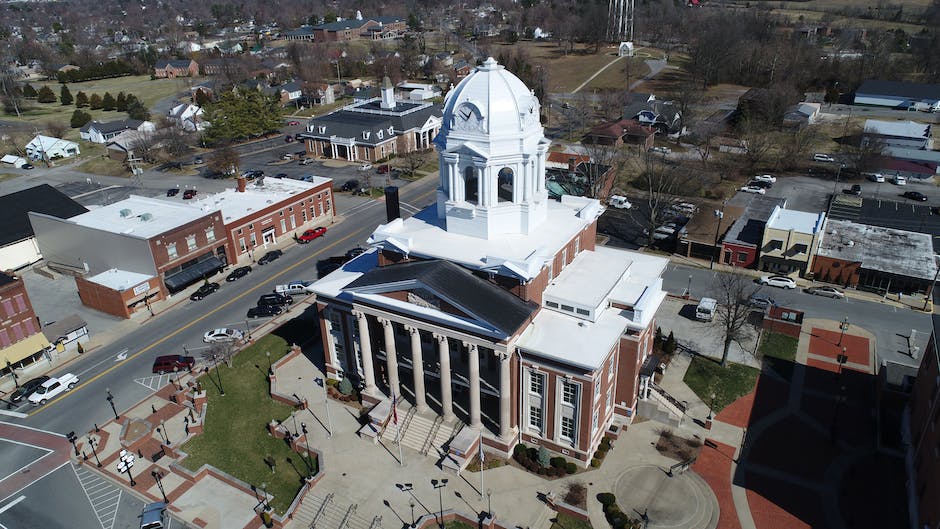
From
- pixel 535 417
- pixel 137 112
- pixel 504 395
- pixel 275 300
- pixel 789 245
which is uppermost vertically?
pixel 137 112

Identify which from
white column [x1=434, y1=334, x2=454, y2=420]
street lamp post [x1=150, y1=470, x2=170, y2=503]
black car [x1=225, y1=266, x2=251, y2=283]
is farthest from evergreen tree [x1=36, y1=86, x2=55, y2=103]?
white column [x1=434, y1=334, x2=454, y2=420]

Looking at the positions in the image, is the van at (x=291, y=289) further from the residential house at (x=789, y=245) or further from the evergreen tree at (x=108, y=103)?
the evergreen tree at (x=108, y=103)

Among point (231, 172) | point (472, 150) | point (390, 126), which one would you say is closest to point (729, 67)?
point (390, 126)

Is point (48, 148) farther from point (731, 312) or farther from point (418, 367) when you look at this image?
point (731, 312)

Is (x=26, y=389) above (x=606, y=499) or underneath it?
above

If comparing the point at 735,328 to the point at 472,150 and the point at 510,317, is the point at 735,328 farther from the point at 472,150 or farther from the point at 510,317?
the point at 472,150

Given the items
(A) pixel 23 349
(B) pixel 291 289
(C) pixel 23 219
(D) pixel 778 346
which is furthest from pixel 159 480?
(C) pixel 23 219

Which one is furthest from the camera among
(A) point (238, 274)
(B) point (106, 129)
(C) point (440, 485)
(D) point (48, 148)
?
(B) point (106, 129)
